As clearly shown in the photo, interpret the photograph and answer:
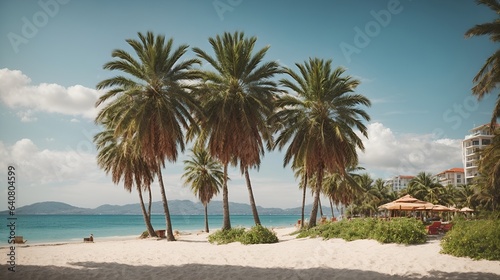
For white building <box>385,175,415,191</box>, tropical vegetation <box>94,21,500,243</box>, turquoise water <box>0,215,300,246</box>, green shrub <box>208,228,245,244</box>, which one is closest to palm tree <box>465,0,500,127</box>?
tropical vegetation <box>94,21,500,243</box>

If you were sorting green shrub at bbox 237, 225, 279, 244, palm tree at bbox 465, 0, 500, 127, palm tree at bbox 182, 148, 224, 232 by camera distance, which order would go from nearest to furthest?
1. palm tree at bbox 465, 0, 500, 127
2. green shrub at bbox 237, 225, 279, 244
3. palm tree at bbox 182, 148, 224, 232

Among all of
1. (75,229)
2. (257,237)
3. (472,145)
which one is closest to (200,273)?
(257,237)

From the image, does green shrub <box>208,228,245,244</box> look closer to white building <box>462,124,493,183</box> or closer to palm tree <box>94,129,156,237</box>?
palm tree <box>94,129,156,237</box>

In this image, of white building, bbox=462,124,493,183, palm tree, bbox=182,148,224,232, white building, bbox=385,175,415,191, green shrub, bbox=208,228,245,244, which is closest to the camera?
green shrub, bbox=208,228,245,244

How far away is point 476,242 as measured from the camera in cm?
1271

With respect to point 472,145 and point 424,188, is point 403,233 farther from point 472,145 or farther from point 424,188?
point 472,145

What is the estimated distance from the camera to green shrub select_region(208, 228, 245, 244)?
21.3m

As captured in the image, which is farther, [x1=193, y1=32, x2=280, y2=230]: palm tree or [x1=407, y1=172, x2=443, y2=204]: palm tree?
[x1=407, y1=172, x2=443, y2=204]: palm tree

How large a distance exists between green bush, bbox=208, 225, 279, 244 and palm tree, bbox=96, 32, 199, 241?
6036 mm

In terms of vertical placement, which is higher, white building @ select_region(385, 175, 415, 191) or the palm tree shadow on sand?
the palm tree shadow on sand

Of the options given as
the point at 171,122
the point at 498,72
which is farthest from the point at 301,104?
the point at 498,72

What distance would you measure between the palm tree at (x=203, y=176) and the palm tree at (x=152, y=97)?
23.4 metres

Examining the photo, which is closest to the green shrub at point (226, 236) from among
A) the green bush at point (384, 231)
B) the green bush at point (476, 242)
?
the green bush at point (384, 231)

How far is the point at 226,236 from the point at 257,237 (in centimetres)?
252
